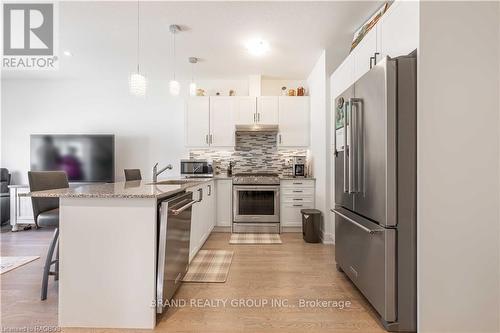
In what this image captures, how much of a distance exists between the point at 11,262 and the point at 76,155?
2270 millimetres

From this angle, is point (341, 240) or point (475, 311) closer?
point (475, 311)

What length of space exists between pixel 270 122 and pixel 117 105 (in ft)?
9.94

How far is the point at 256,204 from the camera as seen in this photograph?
432 cm

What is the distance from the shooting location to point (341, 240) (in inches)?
97.7

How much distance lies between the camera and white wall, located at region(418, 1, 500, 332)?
159 cm

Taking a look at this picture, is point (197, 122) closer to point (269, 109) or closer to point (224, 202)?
point (269, 109)

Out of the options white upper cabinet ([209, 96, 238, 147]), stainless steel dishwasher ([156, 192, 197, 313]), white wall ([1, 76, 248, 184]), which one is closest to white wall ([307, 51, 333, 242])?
white upper cabinet ([209, 96, 238, 147])

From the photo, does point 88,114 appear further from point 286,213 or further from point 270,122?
point 286,213

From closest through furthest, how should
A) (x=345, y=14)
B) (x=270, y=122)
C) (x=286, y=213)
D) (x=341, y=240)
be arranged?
1. (x=341, y=240)
2. (x=345, y=14)
3. (x=286, y=213)
4. (x=270, y=122)

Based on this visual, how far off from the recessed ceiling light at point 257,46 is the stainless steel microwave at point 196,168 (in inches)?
78.1

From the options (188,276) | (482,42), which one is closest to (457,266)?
(482,42)

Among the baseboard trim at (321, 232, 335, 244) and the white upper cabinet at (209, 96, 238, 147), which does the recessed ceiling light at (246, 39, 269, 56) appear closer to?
the white upper cabinet at (209, 96, 238, 147)

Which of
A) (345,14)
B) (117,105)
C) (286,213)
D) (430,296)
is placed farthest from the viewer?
(117,105)

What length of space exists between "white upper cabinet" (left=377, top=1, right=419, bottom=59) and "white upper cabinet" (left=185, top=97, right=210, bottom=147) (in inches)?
123
